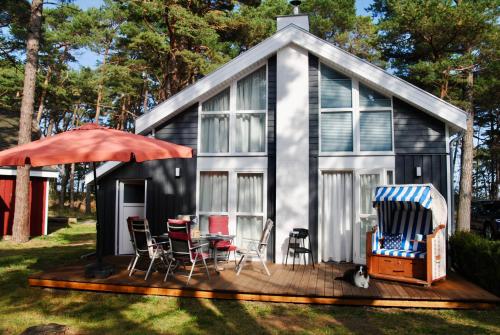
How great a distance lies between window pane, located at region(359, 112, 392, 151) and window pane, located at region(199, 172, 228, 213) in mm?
3179

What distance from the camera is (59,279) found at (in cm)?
647

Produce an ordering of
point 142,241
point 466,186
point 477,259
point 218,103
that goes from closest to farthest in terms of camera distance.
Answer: point 477,259, point 142,241, point 218,103, point 466,186

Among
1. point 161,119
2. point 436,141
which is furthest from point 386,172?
point 161,119

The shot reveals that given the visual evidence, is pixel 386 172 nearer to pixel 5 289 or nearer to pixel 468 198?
pixel 5 289

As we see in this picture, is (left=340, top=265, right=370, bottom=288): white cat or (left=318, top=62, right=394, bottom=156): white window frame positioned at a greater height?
(left=318, top=62, right=394, bottom=156): white window frame

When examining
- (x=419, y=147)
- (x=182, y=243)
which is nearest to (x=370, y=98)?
(x=419, y=147)

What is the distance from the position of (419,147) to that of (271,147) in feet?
10.2

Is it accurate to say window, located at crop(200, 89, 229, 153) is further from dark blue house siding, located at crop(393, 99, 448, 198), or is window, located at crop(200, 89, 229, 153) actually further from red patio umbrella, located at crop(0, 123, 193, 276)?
dark blue house siding, located at crop(393, 99, 448, 198)

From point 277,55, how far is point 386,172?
3.50m

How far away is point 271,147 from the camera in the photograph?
8.73 m

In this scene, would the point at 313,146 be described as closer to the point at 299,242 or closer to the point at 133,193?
the point at 299,242

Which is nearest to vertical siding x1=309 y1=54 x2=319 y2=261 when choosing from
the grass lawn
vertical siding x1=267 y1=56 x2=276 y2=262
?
vertical siding x1=267 y1=56 x2=276 y2=262

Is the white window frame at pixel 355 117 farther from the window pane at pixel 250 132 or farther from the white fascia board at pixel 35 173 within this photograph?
the white fascia board at pixel 35 173

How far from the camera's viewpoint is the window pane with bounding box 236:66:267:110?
8984 millimetres
